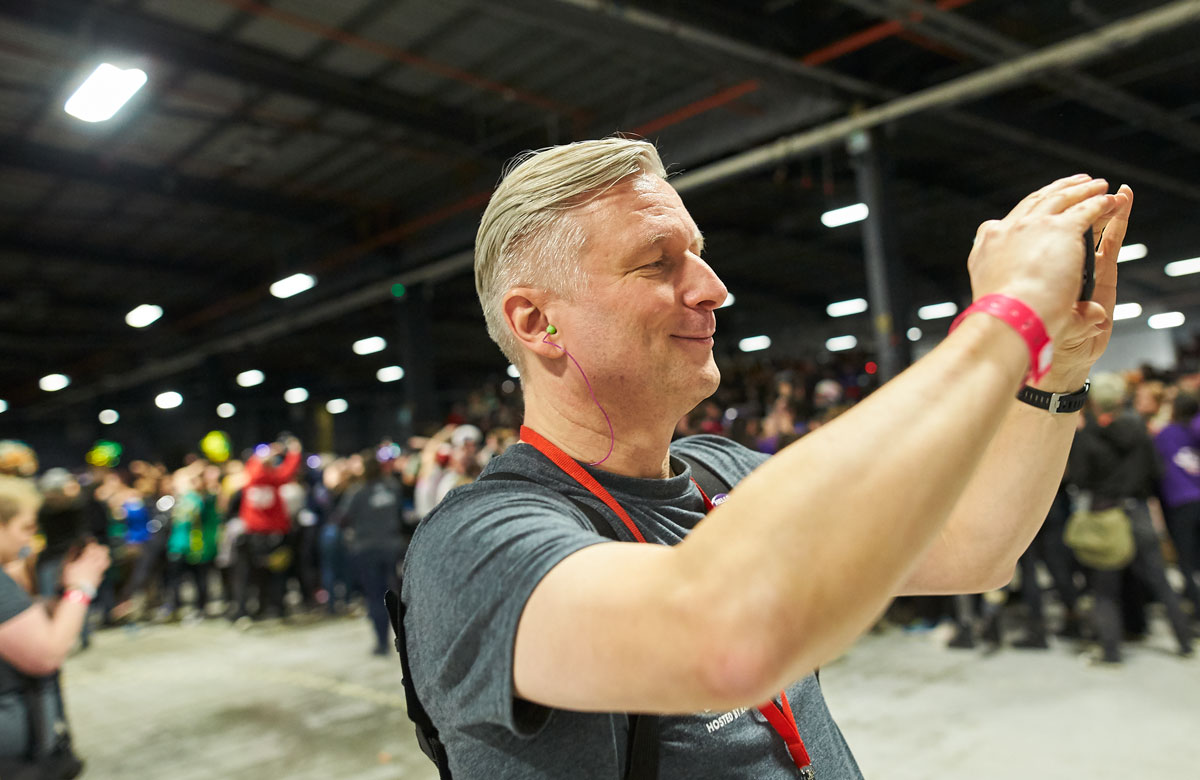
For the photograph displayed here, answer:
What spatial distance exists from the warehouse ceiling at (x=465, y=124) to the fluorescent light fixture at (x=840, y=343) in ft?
22.7

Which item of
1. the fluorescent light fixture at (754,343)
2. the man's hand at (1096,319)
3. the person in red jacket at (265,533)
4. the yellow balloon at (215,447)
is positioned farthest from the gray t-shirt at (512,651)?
the fluorescent light fixture at (754,343)

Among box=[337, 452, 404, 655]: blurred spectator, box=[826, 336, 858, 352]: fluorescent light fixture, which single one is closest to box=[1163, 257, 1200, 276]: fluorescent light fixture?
box=[826, 336, 858, 352]: fluorescent light fixture

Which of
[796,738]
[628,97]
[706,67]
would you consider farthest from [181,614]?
[796,738]

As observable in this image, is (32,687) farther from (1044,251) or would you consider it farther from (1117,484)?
(1117,484)

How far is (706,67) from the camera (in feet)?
22.0

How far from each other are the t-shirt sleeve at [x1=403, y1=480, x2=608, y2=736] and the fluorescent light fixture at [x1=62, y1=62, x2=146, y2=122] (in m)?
6.73

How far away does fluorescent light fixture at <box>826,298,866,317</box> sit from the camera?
20.1 metres

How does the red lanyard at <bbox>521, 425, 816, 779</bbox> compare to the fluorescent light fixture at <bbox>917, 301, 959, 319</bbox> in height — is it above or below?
below

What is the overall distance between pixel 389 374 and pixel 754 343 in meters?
13.2

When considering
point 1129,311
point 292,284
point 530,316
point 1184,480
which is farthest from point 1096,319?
point 1129,311

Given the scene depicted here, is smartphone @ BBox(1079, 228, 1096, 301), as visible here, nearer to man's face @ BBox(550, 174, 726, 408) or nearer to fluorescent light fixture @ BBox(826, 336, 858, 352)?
man's face @ BBox(550, 174, 726, 408)

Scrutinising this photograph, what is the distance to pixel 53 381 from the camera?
71.8 feet

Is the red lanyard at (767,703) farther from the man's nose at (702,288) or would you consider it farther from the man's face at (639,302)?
the man's nose at (702,288)

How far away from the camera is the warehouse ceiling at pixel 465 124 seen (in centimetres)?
636
